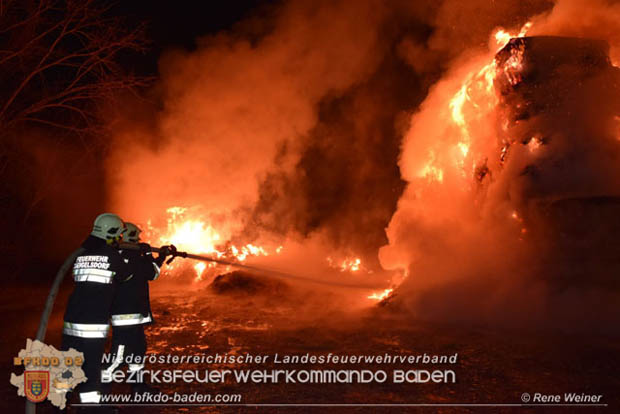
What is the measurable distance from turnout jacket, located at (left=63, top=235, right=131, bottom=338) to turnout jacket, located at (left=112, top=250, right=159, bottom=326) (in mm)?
465

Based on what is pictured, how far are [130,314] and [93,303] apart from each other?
0.85 metres

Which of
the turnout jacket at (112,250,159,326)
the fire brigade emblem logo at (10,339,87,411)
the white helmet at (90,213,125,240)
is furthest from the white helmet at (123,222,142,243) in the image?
the fire brigade emblem logo at (10,339,87,411)

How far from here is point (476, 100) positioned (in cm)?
1020

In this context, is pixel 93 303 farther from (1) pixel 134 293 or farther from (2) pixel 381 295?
(2) pixel 381 295

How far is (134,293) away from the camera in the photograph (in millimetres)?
4832

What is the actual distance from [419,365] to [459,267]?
3.85 meters

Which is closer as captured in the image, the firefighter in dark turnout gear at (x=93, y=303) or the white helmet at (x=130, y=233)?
the firefighter in dark turnout gear at (x=93, y=303)

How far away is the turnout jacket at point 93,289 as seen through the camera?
3.89m

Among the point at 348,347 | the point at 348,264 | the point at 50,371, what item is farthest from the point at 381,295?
the point at 50,371

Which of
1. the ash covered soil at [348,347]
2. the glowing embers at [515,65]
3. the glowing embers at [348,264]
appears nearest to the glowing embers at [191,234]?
the ash covered soil at [348,347]

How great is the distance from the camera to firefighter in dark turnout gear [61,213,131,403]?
387 centimetres

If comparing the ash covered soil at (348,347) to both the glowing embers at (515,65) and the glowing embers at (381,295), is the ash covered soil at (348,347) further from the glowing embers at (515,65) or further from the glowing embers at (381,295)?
the glowing embers at (515,65)

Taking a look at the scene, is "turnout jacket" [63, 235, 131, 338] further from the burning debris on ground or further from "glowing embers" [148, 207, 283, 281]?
"glowing embers" [148, 207, 283, 281]

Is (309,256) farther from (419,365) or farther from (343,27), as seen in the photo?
(419,365)
